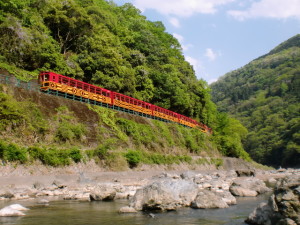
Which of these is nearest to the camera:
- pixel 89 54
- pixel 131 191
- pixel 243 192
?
pixel 243 192

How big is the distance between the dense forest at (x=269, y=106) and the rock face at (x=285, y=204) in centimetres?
8698

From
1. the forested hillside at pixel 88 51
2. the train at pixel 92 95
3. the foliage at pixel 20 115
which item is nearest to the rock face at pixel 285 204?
the foliage at pixel 20 115

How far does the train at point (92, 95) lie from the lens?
77.9 ft

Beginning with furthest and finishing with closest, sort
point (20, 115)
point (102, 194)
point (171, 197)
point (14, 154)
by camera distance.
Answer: point (20, 115) → point (14, 154) → point (102, 194) → point (171, 197)

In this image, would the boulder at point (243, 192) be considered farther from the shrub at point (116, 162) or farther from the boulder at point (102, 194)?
the shrub at point (116, 162)

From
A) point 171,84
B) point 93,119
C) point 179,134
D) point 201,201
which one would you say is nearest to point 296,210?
point 201,201

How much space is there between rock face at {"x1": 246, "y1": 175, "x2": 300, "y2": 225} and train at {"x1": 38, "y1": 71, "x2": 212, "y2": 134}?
19.7m

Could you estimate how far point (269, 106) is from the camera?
408ft

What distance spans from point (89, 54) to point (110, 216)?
26.6 m

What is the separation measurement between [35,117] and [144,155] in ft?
35.3

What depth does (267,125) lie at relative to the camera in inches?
4301

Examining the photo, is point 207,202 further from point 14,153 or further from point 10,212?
point 14,153

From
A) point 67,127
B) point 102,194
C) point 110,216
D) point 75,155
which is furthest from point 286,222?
point 67,127

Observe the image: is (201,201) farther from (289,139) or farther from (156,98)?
(289,139)
